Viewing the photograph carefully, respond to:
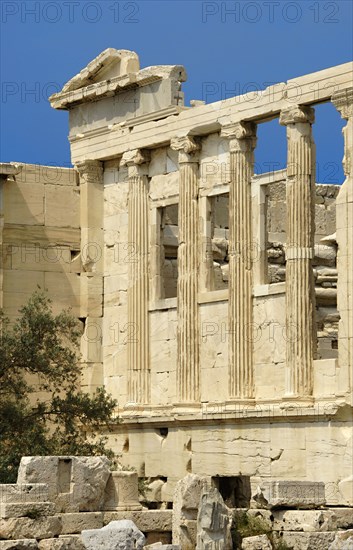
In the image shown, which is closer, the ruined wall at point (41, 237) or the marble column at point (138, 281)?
the marble column at point (138, 281)

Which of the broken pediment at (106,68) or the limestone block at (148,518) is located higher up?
the broken pediment at (106,68)

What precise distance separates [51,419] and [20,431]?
0.88 meters

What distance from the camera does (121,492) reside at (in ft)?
75.6

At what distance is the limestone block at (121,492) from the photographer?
22.8 meters

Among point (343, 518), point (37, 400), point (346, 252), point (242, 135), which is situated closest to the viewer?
point (343, 518)

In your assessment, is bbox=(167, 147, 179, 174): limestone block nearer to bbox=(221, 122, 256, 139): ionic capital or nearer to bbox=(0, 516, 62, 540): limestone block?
bbox=(221, 122, 256, 139): ionic capital

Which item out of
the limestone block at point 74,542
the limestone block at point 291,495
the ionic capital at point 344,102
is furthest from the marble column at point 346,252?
the limestone block at point 74,542

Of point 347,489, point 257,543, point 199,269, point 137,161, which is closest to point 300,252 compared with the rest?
point 199,269

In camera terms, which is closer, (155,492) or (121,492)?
(121,492)

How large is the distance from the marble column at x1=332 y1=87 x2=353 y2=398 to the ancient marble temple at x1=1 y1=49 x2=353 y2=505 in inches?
1.0

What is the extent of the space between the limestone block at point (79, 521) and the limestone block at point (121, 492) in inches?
24.7

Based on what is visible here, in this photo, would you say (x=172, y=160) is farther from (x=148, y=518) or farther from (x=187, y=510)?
(x=187, y=510)

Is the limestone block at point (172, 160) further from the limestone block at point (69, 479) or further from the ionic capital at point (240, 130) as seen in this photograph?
the limestone block at point (69, 479)

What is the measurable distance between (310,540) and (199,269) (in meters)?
8.21
